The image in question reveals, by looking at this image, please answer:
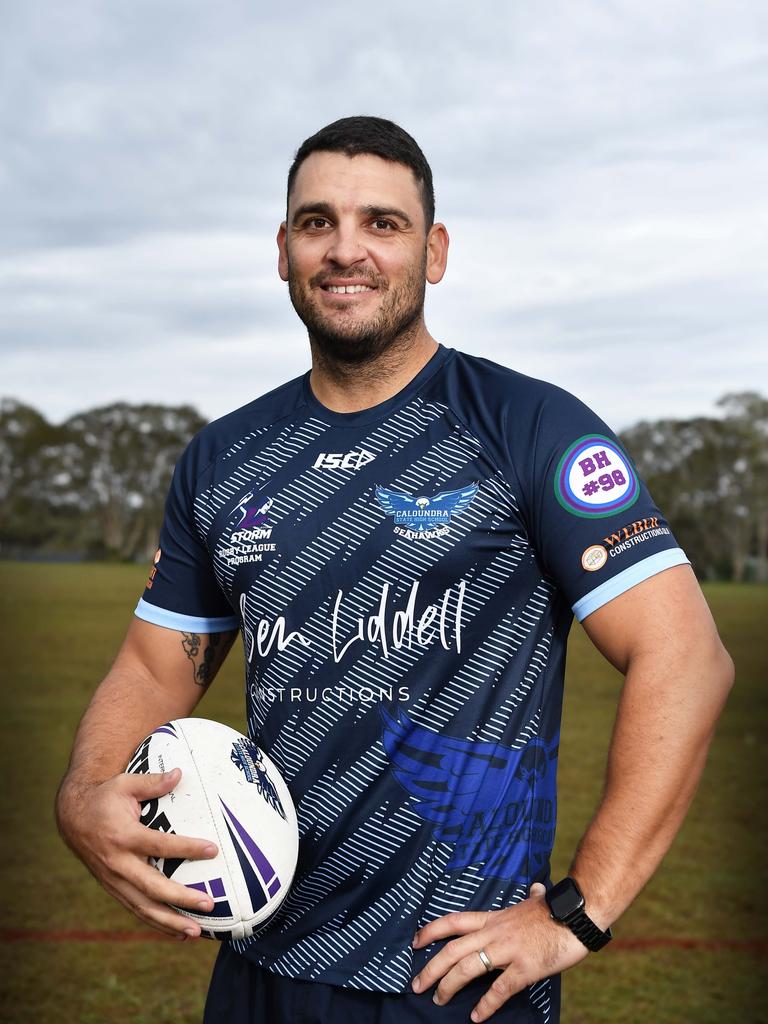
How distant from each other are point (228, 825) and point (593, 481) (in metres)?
1.05

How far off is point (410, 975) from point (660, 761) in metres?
0.71

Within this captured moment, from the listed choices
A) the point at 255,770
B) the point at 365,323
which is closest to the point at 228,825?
the point at 255,770

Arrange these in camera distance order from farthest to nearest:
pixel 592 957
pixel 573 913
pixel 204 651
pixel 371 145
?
pixel 592 957
pixel 204 651
pixel 371 145
pixel 573 913

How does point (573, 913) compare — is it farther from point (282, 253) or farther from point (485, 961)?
point (282, 253)

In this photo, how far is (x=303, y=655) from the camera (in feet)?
8.70

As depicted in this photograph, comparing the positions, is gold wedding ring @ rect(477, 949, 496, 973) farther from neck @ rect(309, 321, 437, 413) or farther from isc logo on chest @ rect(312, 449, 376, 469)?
neck @ rect(309, 321, 437, 413)

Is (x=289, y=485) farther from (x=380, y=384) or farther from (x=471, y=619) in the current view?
(x=471, y=619)

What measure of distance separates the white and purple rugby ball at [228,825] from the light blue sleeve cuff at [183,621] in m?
0.44

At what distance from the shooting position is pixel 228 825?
2.49 metres

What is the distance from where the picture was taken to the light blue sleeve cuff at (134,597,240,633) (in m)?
3.01

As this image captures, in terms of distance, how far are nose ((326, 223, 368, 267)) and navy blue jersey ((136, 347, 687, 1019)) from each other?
1.05ft

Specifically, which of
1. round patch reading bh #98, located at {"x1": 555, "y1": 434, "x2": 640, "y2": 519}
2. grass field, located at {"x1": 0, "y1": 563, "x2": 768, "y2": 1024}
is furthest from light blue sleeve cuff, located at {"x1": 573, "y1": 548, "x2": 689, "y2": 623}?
grass field, located at {"x1": 0, "y1": 563, "x2": 768, "y2": 1024}

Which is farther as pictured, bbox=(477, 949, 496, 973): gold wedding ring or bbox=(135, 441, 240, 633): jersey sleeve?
bbox=(135, 441, 240, 633): jersey sleeve

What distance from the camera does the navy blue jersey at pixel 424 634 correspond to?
2.46 meters
